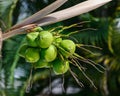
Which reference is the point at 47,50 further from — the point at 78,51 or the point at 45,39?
the point at 78,51

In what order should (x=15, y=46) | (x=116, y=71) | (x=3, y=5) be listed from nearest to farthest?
(x=3, y=5), (x=15, y=46), (x=116, y=71)

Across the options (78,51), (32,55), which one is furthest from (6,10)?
(32,55)

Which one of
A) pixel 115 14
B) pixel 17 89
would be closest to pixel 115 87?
pixel 115 14

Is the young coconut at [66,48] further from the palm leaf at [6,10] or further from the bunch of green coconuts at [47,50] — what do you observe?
the palm leaf at [6,10]

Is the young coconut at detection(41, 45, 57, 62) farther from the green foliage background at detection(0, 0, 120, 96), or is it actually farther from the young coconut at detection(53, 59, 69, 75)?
the green foliage background at detection(0, 0, 120, 96)

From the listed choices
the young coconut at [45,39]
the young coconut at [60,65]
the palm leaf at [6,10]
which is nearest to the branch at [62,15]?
the young coconut at [45,39]

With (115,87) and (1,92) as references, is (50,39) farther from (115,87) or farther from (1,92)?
(115,87)
